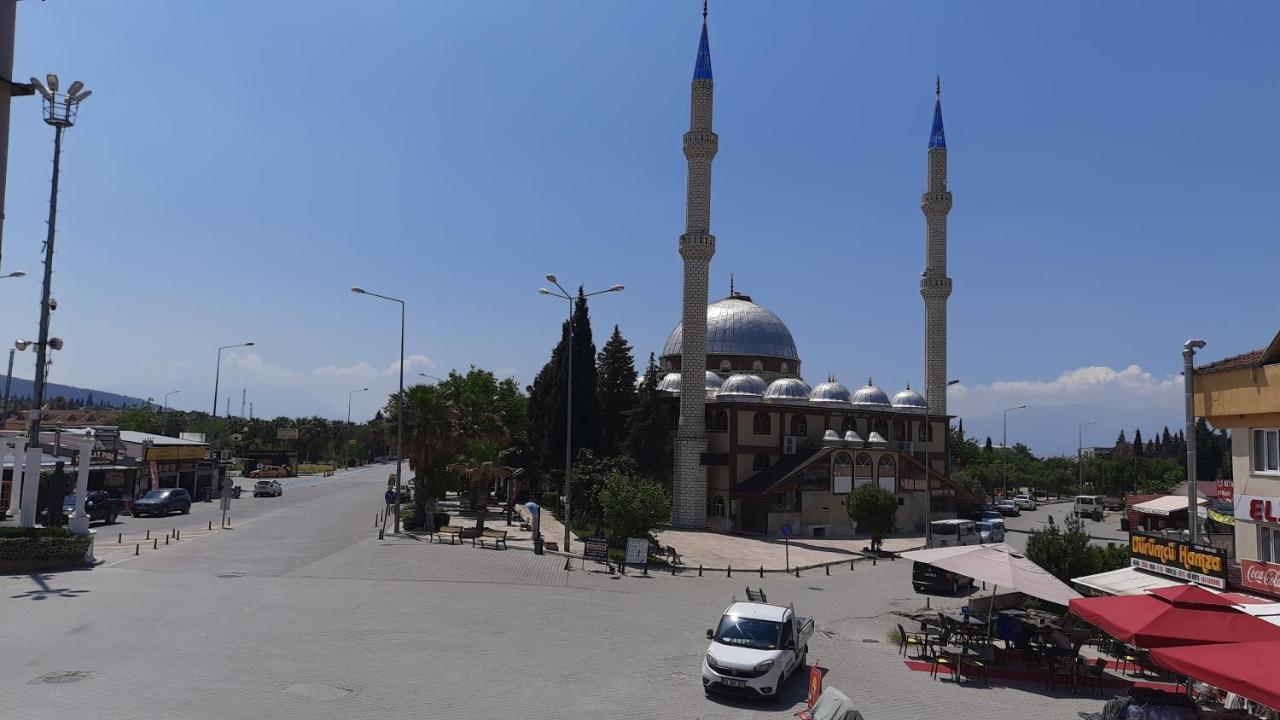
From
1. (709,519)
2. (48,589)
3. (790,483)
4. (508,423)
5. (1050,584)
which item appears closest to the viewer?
(1050,584)

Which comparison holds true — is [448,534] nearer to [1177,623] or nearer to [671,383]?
[671,383]

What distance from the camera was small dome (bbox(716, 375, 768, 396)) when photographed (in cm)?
5581

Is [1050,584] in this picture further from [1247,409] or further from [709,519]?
[709,519]

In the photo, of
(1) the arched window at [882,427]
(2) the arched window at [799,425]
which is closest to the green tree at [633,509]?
(2) the arched window at [799,425]

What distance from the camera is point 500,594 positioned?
22297 millimetres

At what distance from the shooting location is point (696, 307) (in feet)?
167

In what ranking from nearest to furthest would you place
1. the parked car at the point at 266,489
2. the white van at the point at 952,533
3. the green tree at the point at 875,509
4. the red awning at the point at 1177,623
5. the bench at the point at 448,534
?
the red awning at the point at 1177,623 → the bench at the point at 448,534 → the green tree at the point at 875,509 → the white van at the point at 952,533 → the parked car at the point at 266,489

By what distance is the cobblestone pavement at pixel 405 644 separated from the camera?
12.4m

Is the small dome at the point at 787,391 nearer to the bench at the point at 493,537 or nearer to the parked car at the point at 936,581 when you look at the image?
the bench at the point at 493,537

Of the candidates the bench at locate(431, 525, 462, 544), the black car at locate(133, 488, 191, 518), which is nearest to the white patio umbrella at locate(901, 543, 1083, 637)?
the bench at locate(431, 525, 462, 544)

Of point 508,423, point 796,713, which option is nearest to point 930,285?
point 508,423

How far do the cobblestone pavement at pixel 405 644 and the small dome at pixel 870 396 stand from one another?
36.6 metres

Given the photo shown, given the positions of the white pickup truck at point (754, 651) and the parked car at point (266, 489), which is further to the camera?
the parked car at point (266, 489)

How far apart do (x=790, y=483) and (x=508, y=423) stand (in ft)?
67.9
